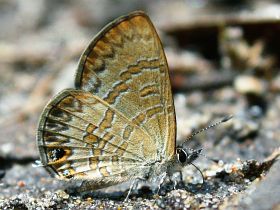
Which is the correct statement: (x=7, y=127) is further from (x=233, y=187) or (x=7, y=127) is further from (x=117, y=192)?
(x=233, y=187)

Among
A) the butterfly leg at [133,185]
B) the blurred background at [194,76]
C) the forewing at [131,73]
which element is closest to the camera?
the forewing at [131,73]

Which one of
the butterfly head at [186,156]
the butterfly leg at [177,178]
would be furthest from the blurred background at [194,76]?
the butterfly head at [186,156]

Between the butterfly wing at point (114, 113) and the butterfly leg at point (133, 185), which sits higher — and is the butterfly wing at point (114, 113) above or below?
above

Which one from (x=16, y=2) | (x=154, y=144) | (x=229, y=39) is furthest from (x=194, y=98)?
(x=16, y=2)

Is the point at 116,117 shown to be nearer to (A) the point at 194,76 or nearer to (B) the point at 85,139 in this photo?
(B) the point at 85,139

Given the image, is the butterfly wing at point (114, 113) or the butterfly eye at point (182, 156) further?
the butterfly eye at point (182, 156)

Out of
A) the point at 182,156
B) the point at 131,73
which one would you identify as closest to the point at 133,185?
the point at 182,156

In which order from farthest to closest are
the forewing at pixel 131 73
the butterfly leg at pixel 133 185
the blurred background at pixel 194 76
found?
the blurred background at pixel 194 76 → the butterfly leg at pixel 133 185 → the forewing at pixel 131 73

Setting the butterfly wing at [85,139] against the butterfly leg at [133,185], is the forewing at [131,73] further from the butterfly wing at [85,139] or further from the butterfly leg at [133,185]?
the butterfly leg at [133,185]

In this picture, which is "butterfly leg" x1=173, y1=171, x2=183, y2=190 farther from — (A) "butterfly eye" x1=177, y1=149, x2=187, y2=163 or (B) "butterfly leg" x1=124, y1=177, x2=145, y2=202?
(B) "butterfly leg" x1=124, y1=177, x2=145, y2=202

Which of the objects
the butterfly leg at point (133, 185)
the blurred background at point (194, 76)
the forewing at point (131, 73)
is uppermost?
the blurred background at point (194, 76)
